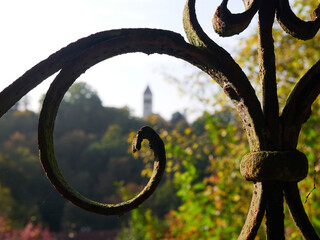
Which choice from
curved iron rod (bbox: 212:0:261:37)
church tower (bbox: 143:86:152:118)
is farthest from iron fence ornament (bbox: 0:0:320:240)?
church tower (bbox: 143:86:152:118)

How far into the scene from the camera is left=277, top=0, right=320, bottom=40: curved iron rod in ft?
2.22

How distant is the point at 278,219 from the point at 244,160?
11 cm

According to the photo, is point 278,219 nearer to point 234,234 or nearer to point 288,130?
point 288,130

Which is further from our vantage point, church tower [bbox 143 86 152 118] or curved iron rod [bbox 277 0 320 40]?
church tower [bbox 143 86 152 118]

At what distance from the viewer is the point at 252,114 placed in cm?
61

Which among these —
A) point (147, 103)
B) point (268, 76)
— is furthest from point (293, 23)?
point (147, 103)

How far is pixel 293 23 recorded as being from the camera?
68 centimetres

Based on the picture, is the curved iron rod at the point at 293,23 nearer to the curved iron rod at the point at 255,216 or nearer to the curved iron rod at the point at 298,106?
the curved iron rod at the point at 298,106

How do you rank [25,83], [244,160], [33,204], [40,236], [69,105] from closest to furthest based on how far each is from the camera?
[25,83]
[244,160]
[40,236]
[33,204]
[69,105]

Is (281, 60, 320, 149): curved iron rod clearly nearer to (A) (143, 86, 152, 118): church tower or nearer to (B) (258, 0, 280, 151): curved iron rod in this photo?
(B) (258, 0, 280, 151): curved iron rod

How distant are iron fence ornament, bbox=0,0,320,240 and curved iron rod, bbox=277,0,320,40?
0.02 m

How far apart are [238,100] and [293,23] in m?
0.19

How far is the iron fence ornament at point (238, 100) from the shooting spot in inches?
22.4

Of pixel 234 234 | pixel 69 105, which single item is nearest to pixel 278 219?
pixel 234 234
